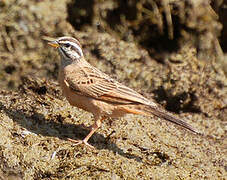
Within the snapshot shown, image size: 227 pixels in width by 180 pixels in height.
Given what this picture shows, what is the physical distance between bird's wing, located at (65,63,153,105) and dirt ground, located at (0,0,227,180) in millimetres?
478

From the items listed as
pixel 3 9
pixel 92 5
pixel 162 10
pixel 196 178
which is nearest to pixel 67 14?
pixel 92 5

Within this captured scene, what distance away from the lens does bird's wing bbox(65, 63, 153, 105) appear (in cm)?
653

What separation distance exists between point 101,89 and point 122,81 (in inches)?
85.1

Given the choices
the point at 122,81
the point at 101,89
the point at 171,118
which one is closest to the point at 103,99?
the point at 101,89

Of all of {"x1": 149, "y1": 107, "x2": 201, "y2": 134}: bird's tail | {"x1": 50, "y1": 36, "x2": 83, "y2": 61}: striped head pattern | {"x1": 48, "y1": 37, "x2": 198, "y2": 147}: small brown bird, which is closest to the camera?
{"x1": 149, "y1": 107, "x2": 201, "y2": 134}: bird's tail

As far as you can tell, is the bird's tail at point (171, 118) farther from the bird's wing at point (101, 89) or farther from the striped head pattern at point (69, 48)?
the striped head pattern at point (69, 48)

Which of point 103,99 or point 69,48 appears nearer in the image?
point 103,99

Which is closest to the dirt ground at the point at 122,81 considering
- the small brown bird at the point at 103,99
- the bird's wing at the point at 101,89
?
the small brown bird at the point at 103,99

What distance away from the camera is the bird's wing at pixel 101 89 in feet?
21.4

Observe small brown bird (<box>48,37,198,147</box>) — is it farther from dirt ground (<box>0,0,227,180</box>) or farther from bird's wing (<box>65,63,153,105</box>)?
dirt ground (<box>0,0,227,180</box>)

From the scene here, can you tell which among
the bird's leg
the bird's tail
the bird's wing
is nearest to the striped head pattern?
the bird's wing

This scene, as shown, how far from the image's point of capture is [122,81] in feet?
28.7

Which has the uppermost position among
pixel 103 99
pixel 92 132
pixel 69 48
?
pixel 69 48

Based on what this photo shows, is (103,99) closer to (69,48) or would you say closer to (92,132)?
(92,132)
